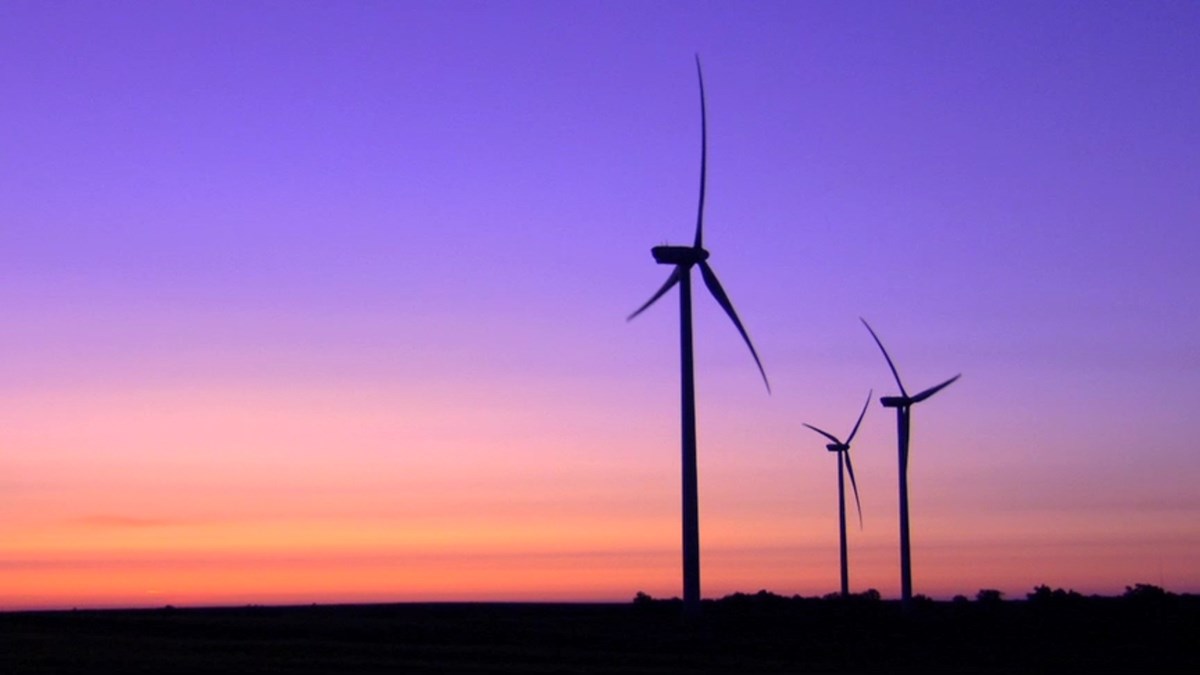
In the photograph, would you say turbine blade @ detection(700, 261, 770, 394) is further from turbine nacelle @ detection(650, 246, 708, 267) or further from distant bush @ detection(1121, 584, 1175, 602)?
distant bush @ detection(1121, 584, 1175, 602)

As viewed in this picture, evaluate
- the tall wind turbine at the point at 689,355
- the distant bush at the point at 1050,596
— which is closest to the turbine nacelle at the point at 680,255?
the tall wind turbine at the point at 689,355

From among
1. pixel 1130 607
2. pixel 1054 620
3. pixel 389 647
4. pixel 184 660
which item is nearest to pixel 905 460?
pixel 1054 620

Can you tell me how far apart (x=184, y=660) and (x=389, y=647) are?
10.0 m

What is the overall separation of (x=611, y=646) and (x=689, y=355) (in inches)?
549

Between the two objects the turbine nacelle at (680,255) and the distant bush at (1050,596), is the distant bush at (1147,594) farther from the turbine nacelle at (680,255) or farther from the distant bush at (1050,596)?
the turbine nacelle at (680,255)

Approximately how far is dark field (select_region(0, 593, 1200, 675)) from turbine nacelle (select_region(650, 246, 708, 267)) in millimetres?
16061

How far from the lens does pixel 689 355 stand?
219ft

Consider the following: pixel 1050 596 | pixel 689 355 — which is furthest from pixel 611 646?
pixel 1050 596

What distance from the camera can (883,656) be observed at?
2256 inches

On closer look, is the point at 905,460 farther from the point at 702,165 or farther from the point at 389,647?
the point at 389,647

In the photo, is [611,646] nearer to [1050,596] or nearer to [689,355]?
[689,355]

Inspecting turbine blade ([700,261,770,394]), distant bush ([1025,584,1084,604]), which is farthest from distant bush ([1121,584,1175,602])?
turbine blade ([700,261,770,394])

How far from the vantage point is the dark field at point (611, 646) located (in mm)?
46156

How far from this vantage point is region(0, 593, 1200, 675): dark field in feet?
151
